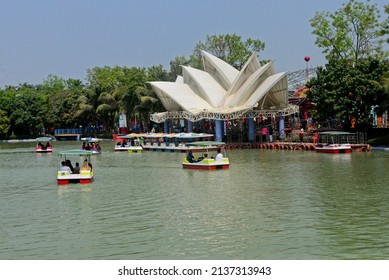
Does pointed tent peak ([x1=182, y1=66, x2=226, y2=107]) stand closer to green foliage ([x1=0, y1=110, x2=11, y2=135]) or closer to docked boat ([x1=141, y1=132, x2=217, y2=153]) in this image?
docked boat ([x1=141, y1=132, x2=217, y2=153])

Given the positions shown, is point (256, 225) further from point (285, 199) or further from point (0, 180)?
point (0, 180)

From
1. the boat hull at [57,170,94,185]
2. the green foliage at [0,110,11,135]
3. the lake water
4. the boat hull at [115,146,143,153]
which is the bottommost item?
the lake water

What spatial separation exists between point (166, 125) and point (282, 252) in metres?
55.1

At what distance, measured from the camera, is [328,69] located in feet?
168

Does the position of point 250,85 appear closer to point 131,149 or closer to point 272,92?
point 272,92

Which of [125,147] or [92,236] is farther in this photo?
[125,147]

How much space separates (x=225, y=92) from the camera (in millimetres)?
63688

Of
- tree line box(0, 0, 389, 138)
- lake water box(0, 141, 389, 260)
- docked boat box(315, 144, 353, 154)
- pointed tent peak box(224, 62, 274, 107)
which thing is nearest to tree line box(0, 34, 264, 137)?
tree line box(0, 0, 389, 138)


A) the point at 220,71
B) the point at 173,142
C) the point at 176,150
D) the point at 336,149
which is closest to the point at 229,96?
the point at 220,71

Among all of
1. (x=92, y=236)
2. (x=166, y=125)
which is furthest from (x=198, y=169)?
(x=166, y=125)

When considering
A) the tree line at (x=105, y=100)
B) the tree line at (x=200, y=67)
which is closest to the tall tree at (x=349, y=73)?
the tree line at (x=200, y=67)

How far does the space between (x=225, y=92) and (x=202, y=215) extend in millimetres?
45854

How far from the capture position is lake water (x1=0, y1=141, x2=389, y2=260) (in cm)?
1430

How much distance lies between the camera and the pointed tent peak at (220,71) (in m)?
63.0
